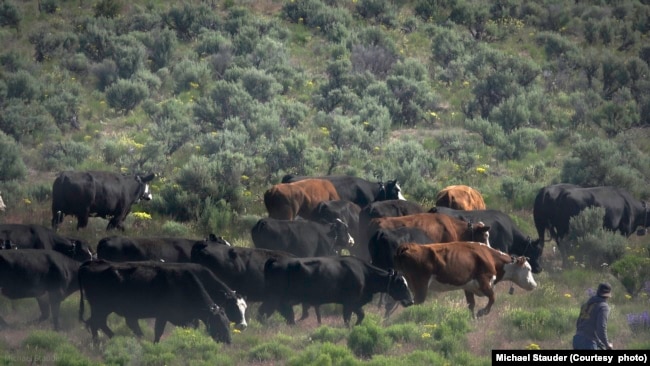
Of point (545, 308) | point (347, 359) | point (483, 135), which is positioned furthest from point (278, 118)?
point (347, 359)

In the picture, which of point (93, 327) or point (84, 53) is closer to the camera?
point (93, 327)

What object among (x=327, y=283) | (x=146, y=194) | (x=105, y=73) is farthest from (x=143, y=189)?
(x=105, y=73)

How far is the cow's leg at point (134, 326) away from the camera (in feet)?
57.5

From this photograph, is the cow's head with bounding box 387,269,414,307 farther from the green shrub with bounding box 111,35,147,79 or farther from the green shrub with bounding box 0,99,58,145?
the green shrub with bounding box 111,35,147,79

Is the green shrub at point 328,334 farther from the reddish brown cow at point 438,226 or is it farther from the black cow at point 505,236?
the black cow at point 505,236

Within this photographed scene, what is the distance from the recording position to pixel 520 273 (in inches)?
784

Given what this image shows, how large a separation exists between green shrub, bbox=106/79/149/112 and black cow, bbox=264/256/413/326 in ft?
60.8

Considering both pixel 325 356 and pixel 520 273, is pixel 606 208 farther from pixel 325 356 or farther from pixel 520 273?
pixel 325 356

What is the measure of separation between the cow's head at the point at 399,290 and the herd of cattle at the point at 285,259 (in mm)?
17

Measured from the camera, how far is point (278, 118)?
34.2 m

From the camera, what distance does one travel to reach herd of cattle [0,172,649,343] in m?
17.3

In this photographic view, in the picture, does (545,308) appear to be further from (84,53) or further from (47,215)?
(84,53)

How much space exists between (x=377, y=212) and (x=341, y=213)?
825 mm

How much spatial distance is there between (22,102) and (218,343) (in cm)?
2033
